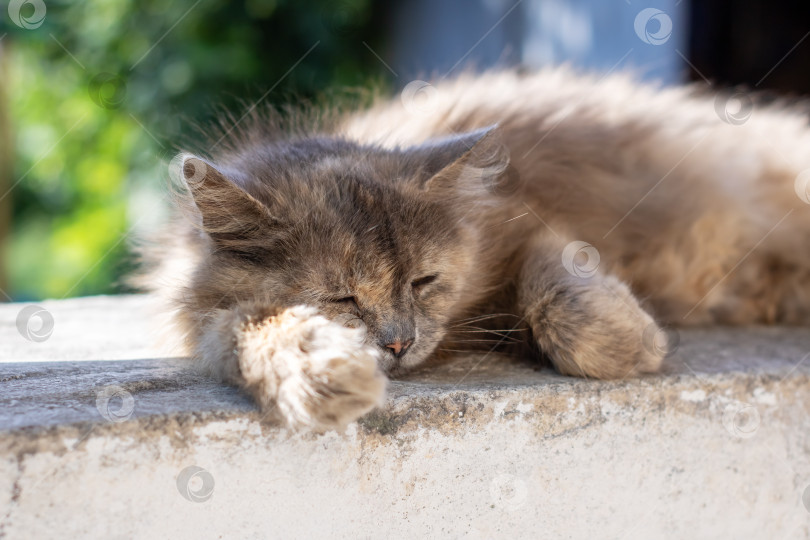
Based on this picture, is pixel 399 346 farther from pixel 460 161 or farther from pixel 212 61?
pixel 212 61

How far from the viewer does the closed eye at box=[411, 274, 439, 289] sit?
2088 mm

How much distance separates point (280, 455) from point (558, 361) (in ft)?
2.87

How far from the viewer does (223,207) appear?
1.87m

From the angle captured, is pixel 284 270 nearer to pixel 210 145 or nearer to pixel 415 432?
pixel 415 432

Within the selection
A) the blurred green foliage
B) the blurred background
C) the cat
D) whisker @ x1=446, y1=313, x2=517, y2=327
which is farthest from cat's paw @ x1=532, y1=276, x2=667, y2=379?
the blurred green foliage

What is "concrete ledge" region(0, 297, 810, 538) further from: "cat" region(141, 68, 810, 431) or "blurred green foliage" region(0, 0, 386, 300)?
"blurred green foliage" region(0, 0, 386, 300)

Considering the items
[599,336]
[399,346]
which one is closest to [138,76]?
[399,346]

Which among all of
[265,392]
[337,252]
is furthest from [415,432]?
[337,252]

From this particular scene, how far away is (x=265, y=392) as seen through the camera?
159 centimetres

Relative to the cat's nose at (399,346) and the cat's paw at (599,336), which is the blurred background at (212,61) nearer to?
the cat's nose at (399,346)

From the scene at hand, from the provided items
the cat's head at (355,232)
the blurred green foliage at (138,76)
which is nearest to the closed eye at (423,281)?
the cat's head at (355,232)

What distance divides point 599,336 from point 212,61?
14.8ft

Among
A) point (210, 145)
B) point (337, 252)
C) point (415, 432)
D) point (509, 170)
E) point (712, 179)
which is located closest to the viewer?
point (415, 432)

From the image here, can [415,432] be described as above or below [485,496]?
above
